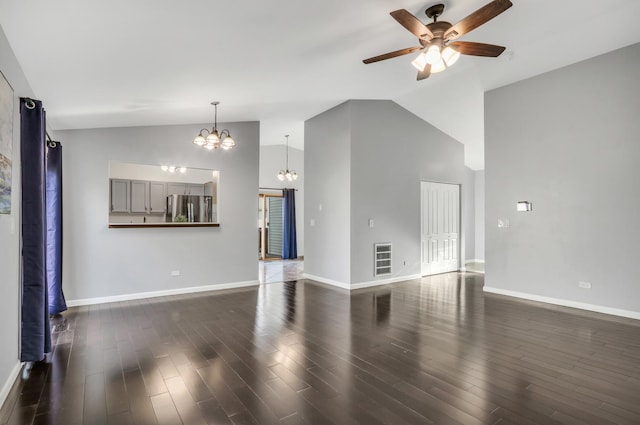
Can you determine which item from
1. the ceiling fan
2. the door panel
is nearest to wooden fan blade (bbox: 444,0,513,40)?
the ceiling fan

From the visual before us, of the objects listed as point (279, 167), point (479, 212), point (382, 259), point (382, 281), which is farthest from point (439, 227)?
point (279, 167)

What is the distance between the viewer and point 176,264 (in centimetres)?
564

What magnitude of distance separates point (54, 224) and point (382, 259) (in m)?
5.01

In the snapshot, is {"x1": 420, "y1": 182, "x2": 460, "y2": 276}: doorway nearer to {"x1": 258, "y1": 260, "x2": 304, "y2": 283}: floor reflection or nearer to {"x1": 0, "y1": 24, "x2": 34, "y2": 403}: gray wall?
{"x1": 258, "y1": 260, "x2": 304, "y2": 283}: floor reflection

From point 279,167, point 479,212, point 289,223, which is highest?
point 279,167

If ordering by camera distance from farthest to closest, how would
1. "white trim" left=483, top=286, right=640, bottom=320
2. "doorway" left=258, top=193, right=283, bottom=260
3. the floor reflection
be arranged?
"doorway" left=258, top=193, right=283, bottom=260
the floor reflection
"white trim" left=483, top=286, right=640, bottom=320

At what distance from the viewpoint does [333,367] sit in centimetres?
291

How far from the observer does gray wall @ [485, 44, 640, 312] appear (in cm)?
446

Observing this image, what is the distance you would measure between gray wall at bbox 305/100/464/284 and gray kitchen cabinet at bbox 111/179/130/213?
323cm

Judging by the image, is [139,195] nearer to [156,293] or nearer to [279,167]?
[156,293]

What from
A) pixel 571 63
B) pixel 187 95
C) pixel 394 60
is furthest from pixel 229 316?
pixel 571 63

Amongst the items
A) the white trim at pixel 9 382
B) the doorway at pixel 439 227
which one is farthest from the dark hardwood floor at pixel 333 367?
the doorway at pixel 439 227

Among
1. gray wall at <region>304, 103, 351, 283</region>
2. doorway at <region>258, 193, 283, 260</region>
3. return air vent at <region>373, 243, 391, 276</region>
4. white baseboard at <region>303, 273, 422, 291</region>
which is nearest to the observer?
white baseboard at <region>303, 273, 422, 291</region>

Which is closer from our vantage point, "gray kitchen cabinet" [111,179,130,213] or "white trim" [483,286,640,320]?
"white trim" [483,286,640,320]
